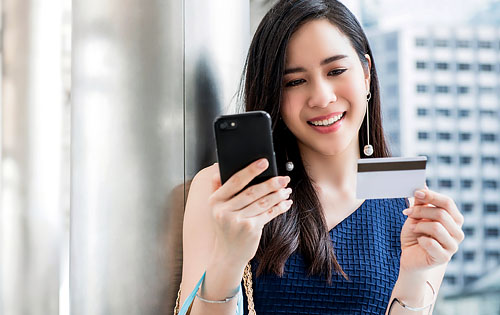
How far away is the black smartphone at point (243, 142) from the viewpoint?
2.96 ft

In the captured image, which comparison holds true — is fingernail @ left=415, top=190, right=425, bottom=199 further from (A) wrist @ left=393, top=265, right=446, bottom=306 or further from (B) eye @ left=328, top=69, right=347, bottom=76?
(B) eye @ left=328, top=69, right=347, bottom=76

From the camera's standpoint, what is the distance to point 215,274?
101 centimetres

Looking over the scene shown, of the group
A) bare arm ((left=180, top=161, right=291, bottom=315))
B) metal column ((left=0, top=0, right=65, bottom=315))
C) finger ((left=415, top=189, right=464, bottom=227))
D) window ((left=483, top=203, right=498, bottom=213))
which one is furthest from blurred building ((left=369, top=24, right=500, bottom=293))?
metal column ((left=0, top=0, right=65, bottom=315))

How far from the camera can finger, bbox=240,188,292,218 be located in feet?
2.96

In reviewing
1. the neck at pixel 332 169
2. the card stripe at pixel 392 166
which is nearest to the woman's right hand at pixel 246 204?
the card stripe at pixel 392 166

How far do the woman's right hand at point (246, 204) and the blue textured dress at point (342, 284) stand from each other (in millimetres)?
360

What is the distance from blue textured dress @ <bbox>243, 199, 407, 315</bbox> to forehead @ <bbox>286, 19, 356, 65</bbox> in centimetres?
41

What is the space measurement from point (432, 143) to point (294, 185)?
43cm

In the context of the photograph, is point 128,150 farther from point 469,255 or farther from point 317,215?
point 469,255

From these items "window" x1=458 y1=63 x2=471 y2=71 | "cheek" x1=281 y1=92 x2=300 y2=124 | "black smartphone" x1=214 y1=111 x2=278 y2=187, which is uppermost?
"window" x1=458 y1=63 x2=471 y2=71

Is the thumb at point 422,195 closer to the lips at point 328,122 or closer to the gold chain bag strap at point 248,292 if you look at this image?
the lips at point 328,122

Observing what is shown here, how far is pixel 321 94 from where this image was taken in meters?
1.18

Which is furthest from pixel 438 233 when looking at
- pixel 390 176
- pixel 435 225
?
pixel 390 176

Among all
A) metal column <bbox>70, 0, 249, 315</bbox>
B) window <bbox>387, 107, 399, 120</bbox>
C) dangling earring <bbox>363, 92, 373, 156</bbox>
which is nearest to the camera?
metal column <bbox>70, 0, 249, 315</bbox>
